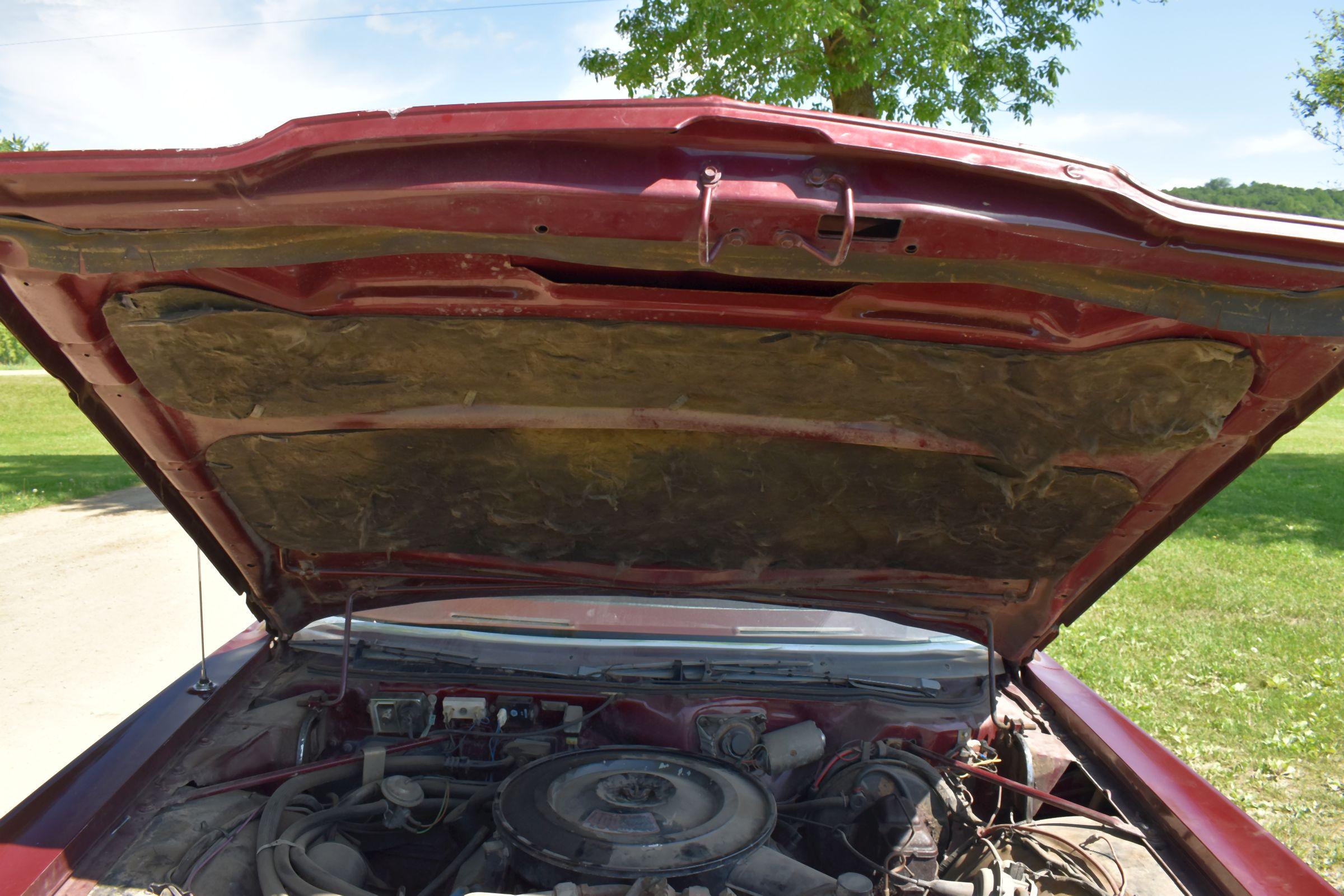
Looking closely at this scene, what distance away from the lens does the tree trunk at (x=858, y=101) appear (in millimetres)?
8719

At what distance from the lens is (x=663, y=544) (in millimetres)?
2354

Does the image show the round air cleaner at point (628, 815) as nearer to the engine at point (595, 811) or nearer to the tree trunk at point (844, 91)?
the engine at point (595, 811)

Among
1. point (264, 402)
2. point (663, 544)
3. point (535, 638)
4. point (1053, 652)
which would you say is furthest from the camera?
point (1053, 652)

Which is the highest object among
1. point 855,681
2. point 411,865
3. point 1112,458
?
point 1112,458

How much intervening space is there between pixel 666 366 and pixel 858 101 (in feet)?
26.6

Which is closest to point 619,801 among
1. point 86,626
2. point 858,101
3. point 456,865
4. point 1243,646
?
point 456,865

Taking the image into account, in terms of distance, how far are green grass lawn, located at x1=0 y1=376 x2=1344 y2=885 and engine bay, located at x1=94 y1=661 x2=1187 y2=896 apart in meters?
2.28

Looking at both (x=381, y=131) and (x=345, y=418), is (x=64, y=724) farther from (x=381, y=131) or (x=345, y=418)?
(x=381, y=131)

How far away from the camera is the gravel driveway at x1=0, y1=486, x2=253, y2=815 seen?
4.15 metres

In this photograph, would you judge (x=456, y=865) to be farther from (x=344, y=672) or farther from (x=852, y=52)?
(x=852, y=52)

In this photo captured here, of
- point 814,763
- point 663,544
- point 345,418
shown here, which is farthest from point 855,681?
point 345,418

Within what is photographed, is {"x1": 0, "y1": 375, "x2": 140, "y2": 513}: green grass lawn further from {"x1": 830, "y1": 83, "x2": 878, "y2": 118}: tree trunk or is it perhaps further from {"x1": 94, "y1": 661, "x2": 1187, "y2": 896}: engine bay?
{"x1": 830, "y1": 83, "x2": 878, "y2": 118}: tree trunk

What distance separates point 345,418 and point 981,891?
1658mm

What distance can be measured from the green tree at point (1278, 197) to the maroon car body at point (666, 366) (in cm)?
2961
